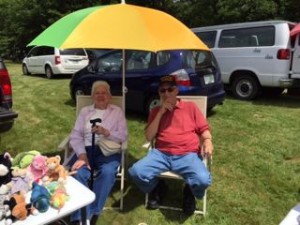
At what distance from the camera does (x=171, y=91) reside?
4.41 m

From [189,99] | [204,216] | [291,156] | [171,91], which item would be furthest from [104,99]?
[291,156]

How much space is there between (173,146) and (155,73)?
127 inches

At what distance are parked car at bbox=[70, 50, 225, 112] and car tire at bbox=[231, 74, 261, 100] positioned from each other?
2168 mm

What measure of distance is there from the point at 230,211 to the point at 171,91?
4.63ft

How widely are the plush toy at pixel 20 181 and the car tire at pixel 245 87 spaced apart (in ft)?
24.6

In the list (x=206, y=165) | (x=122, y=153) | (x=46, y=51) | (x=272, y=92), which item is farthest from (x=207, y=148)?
(x=46, y=51)

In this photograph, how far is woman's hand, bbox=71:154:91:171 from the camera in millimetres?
4070

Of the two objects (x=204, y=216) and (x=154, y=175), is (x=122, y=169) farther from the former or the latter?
(x=204, y=216)

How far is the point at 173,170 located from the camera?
4.22 metres

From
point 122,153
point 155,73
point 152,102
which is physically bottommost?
point 152,102

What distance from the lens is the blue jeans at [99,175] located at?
400 cm

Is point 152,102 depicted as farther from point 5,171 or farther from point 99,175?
point 5,171

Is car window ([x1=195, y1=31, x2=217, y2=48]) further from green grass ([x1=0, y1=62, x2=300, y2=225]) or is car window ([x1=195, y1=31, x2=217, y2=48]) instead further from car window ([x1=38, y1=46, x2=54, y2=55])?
car window ([x1=38, y1=46, x2=54, y2=55])

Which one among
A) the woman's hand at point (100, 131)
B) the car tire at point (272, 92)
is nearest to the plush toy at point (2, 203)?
the woman's hand at point (100, 131)
